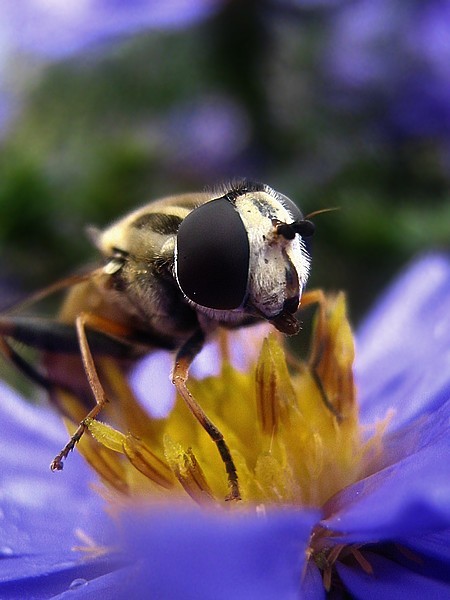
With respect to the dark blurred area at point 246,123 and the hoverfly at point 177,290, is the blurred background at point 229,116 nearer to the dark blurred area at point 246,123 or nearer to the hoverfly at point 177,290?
the dark blurred area at point 246,123

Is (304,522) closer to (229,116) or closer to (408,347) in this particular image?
(408,347)

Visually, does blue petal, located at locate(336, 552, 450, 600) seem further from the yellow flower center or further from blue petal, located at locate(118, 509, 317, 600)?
blue petal, located at locate(118, 509, 317, 600)

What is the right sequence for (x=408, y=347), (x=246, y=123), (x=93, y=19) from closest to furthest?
(x=408, y=347)
(x=93, y=19)
(x=246, y=123)

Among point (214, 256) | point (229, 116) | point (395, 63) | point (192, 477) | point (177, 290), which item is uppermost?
point (229, 116)

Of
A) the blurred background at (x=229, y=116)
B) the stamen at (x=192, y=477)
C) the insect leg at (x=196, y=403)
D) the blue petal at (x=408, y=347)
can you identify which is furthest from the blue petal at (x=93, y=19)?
the stamen at (x=192, y=477)

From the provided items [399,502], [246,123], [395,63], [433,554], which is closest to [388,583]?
[433,554]

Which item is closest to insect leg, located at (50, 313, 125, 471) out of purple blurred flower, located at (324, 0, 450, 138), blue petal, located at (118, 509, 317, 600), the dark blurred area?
blue petal, located at (118, 509, 317, 600)
